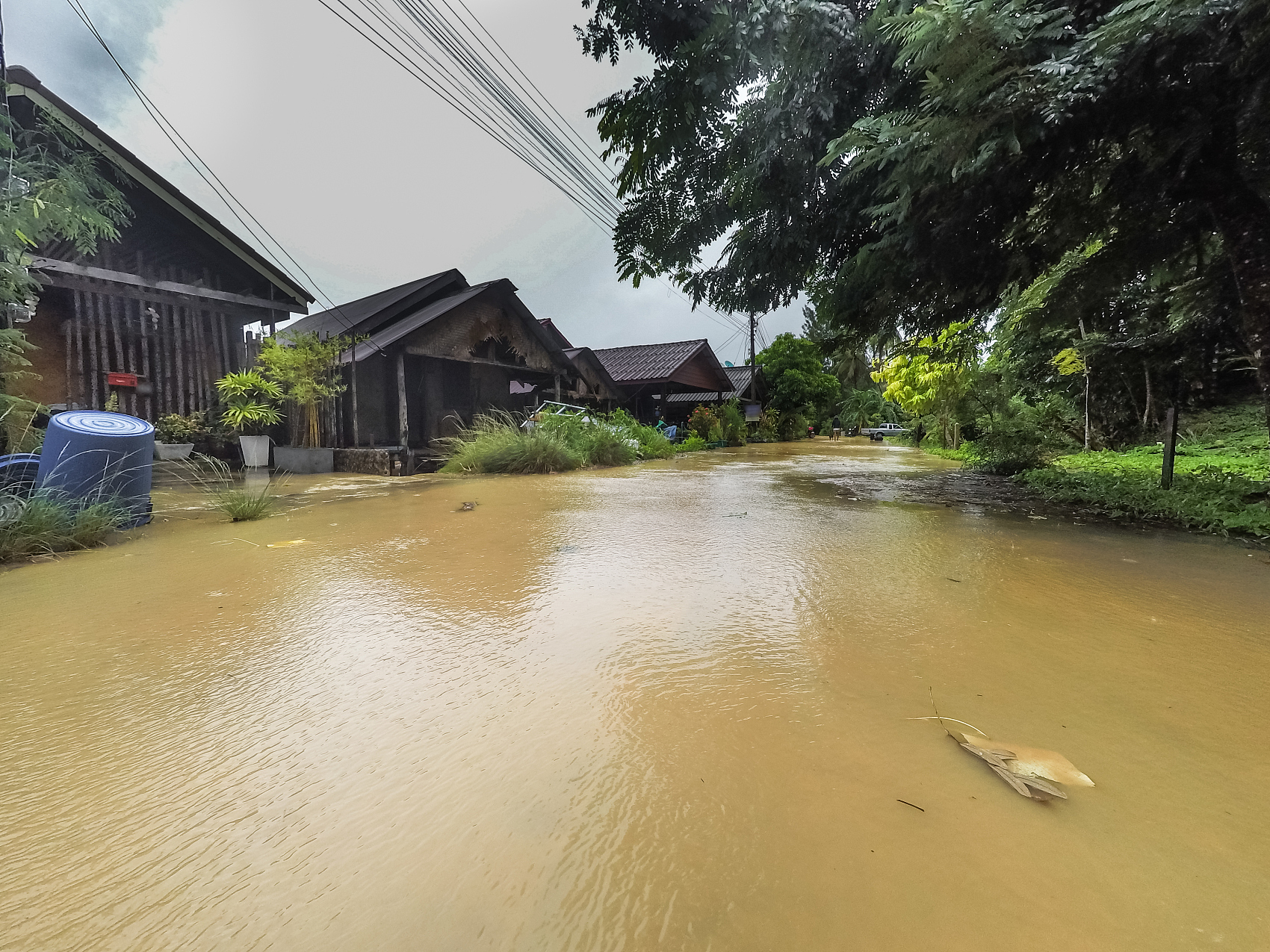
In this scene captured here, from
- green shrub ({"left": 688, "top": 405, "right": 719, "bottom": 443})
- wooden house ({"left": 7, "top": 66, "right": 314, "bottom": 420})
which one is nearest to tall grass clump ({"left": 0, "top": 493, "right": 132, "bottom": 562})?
wooden house ({"left": 7, "top": 66, "right": 314, "bottom": 420})

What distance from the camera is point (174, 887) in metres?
0.91

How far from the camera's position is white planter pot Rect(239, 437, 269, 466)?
943 centimetres

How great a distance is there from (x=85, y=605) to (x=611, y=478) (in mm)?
6271

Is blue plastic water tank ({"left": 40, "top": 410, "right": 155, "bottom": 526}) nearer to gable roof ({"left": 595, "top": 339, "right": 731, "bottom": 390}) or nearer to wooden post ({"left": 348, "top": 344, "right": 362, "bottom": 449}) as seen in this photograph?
wooden post ({"left": 348, "top": 344, "right": 362, "bottom": 449})

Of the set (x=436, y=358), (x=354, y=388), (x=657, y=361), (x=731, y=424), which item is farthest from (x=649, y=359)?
(x=354, y=388)

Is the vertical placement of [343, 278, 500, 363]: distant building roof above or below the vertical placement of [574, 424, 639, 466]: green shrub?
above

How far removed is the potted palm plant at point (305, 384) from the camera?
9219mm

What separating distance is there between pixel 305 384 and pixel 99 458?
20.1 feet

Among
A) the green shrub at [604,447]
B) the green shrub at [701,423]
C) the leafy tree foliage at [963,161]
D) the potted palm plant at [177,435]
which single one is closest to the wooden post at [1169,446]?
the leafy tree foliage at [963,161]

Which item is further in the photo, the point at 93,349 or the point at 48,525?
the point at 93,349

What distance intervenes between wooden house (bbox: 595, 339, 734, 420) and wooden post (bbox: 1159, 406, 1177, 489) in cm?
1520

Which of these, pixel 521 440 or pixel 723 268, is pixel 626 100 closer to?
pixel 723 268

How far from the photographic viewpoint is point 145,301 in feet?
29.0

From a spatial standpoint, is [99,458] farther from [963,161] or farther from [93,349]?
[93,349]
